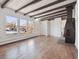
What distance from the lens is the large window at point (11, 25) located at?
275 inches

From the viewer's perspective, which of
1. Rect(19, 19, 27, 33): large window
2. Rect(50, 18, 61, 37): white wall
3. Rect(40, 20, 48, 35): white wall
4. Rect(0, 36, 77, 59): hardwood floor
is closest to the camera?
Rect(0, 36, 77, 59): hardwood floor

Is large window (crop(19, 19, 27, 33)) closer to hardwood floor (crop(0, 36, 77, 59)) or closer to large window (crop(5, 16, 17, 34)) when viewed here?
large window (crop(5, 16, 17, 34))

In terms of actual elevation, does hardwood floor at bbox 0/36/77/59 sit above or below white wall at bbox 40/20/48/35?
below

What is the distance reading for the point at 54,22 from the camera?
554 inches

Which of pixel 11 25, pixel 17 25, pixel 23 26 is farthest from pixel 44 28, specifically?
pixel 11 25

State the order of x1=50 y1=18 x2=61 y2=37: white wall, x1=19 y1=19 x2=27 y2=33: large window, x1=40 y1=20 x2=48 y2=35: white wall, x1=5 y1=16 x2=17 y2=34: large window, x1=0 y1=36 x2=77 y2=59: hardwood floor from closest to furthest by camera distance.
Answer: x1=0 y1=36 x2=77 y2=59: hardwood floor
x1=5 y1=16 x2=17 y2=34: large window
x1=19 y1=19 x2=27 y2=33: large window
x1=50 y1=18 x2=61 y2=37: white wall
x1=40 y1=20 x2=48 y2=35: white wall

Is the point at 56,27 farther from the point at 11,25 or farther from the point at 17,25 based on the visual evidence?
the point at 11,25

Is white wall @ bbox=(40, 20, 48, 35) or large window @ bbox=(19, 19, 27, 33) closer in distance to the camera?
large window @ bbox=(19, 19, 27, 33)

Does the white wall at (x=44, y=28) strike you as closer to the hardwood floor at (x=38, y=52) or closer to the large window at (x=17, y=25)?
the large window at (x=17, y=25)

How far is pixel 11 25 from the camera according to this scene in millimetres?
7512

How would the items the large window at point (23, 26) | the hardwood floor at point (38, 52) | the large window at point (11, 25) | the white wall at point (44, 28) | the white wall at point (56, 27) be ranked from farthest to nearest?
the white wall at point (44, 28) < the white wall at point (56, 27) < the large window at point (23, 26) < the large window at point (11, 25) < the hardwood floor at point (38, 52)

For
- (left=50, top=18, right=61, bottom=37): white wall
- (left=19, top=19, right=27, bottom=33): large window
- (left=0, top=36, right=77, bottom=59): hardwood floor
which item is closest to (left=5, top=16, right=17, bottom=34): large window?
(left=19, top=19, right=27, bottom=33): large window

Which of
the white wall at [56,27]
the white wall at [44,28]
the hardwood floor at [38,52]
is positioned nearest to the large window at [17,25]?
the hardwood floor at [38,52]

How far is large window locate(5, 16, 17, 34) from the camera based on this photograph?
22.9 feet
